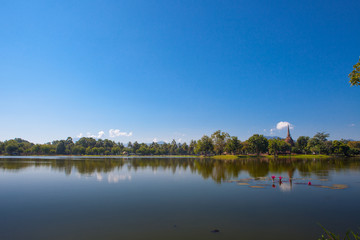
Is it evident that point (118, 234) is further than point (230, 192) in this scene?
No

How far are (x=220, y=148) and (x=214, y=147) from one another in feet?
16.7

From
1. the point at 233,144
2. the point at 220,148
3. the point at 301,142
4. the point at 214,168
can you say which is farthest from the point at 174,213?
the point at 301,142

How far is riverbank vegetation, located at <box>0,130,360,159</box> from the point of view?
10725 cm

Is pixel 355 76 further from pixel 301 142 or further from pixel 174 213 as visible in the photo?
pixel 301 142

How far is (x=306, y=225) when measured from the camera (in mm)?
11477

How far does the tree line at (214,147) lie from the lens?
107494mm

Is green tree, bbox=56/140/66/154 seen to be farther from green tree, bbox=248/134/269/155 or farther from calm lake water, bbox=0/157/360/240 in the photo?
calm lake water, bbox=0/157/360/240

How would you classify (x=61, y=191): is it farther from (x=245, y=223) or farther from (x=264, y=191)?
(x=264, y=191)

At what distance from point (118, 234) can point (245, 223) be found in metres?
6.85

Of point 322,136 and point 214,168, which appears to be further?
point 322,136

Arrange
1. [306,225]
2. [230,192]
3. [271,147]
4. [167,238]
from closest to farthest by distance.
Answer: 1. [167,238]
2. [306,225]
3. [230,192]
4. [271,147]

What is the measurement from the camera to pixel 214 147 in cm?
11875

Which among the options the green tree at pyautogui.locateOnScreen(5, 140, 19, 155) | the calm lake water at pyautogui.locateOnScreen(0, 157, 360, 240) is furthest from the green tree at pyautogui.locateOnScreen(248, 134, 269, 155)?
the green tree at pyautogui.locateOnScreen(5, 140, 19, 155)

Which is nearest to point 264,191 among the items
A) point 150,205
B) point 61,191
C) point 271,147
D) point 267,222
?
point 267,222
